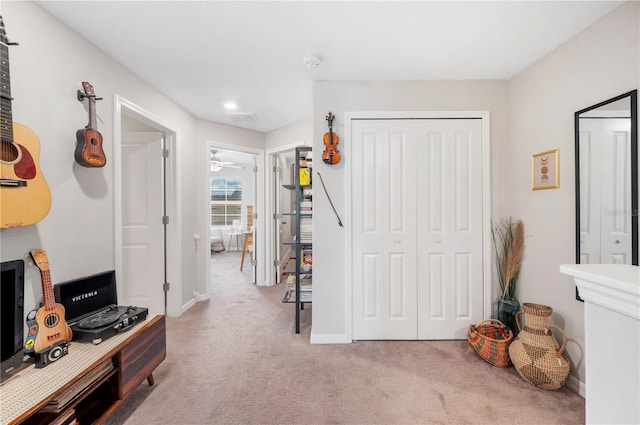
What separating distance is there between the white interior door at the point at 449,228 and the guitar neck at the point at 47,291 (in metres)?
2.57

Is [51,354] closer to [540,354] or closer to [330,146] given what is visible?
[330,146]

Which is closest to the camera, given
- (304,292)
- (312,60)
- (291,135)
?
(312,60)

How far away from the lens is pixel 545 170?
2.09 m

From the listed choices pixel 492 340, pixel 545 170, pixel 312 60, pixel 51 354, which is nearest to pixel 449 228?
pixel 545 170

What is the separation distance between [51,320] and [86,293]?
316 millimetres

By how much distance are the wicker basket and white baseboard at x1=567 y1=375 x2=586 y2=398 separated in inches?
13.7

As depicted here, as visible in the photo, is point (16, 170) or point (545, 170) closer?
point (16, 170)

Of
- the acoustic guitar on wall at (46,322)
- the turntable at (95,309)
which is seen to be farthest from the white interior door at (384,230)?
the acoustic guitar on wall at (46,322)

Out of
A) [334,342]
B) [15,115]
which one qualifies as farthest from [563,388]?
[15,115]

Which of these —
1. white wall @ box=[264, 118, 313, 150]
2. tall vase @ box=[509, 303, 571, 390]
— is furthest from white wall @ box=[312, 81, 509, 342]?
white wall @ box=[264, 118, 313, 150]

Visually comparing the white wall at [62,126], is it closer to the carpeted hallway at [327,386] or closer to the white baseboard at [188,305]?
the carpeted hallway at [327,386]

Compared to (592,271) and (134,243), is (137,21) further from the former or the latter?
(592,271)

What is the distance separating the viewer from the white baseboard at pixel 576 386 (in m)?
1.79

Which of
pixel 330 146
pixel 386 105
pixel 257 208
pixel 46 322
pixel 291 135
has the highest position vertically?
pixel 291 135
